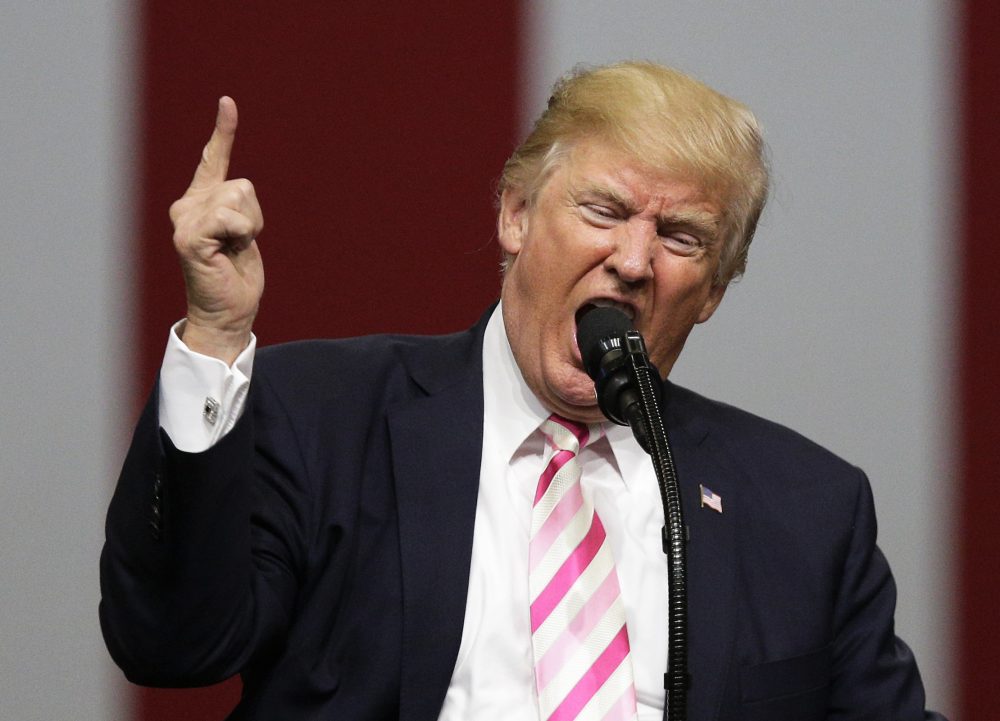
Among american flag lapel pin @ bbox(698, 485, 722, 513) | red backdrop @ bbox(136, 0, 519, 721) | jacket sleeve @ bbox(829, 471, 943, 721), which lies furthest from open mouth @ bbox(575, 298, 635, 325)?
red backdrop @ bbox(136, 0, 519, 721)

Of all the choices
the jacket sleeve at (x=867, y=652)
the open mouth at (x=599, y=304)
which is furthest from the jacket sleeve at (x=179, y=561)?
the jacket sleeve at (x=867, y=652)

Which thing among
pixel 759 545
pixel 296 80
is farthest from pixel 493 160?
pixel 759 545

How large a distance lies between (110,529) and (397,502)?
0.30 m

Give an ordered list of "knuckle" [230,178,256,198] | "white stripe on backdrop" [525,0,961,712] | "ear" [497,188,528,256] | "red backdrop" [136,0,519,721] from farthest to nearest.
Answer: "white stripe on backdrop" [525,0,961,712], "red backdrop" [136,0,519,721], "ear" [497,188,528,256], "knuckle" [230,178,256,198]

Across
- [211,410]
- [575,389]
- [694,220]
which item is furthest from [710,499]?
[211,410]

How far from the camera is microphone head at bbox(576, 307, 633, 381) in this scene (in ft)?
3.84

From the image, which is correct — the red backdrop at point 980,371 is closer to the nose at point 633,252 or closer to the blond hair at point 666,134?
the blond hair at point 666,134

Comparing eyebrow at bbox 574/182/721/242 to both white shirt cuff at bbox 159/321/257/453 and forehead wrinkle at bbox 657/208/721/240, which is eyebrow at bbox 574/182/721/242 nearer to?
forehead wrinkle at bbox 657/208/721/240

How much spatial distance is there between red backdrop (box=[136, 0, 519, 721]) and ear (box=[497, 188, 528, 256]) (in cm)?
55

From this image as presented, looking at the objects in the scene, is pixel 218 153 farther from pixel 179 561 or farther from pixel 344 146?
pixel 344 146

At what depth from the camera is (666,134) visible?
59.6 inches

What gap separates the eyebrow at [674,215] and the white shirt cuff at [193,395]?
487 mm

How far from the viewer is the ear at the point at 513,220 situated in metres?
1.61

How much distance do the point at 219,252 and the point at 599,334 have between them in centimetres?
34
